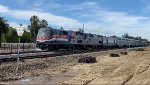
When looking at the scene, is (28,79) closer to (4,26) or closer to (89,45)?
(89,45)

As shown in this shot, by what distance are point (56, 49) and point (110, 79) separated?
107 feet

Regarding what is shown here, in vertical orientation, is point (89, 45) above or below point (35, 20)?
below

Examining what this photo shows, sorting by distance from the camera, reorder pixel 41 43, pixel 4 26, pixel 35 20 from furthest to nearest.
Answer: pixel 35 20
pixel 4 26
pixel 41 43

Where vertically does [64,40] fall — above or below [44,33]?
below

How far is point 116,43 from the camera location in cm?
8894

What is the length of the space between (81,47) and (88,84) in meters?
45.1

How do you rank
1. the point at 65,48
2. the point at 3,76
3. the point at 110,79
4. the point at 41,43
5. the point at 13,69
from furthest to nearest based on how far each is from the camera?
1. the point at 65,48
2. the point at 41,43
3. the point at 13,69
4. the point at 3,76
5. the point at 110,79

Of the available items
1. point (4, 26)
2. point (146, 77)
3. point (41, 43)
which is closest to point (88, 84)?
point (146, 77)

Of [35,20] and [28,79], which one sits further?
[35,20]

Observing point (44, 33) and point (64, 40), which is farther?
point (64, 40)

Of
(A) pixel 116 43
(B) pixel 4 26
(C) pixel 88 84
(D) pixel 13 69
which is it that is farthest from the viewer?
(A) pixel 116 43

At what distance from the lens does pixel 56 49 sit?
168ft

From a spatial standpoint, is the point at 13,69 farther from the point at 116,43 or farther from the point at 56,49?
the point at 116,43

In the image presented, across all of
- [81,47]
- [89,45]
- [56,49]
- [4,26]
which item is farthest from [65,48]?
[4,26]
